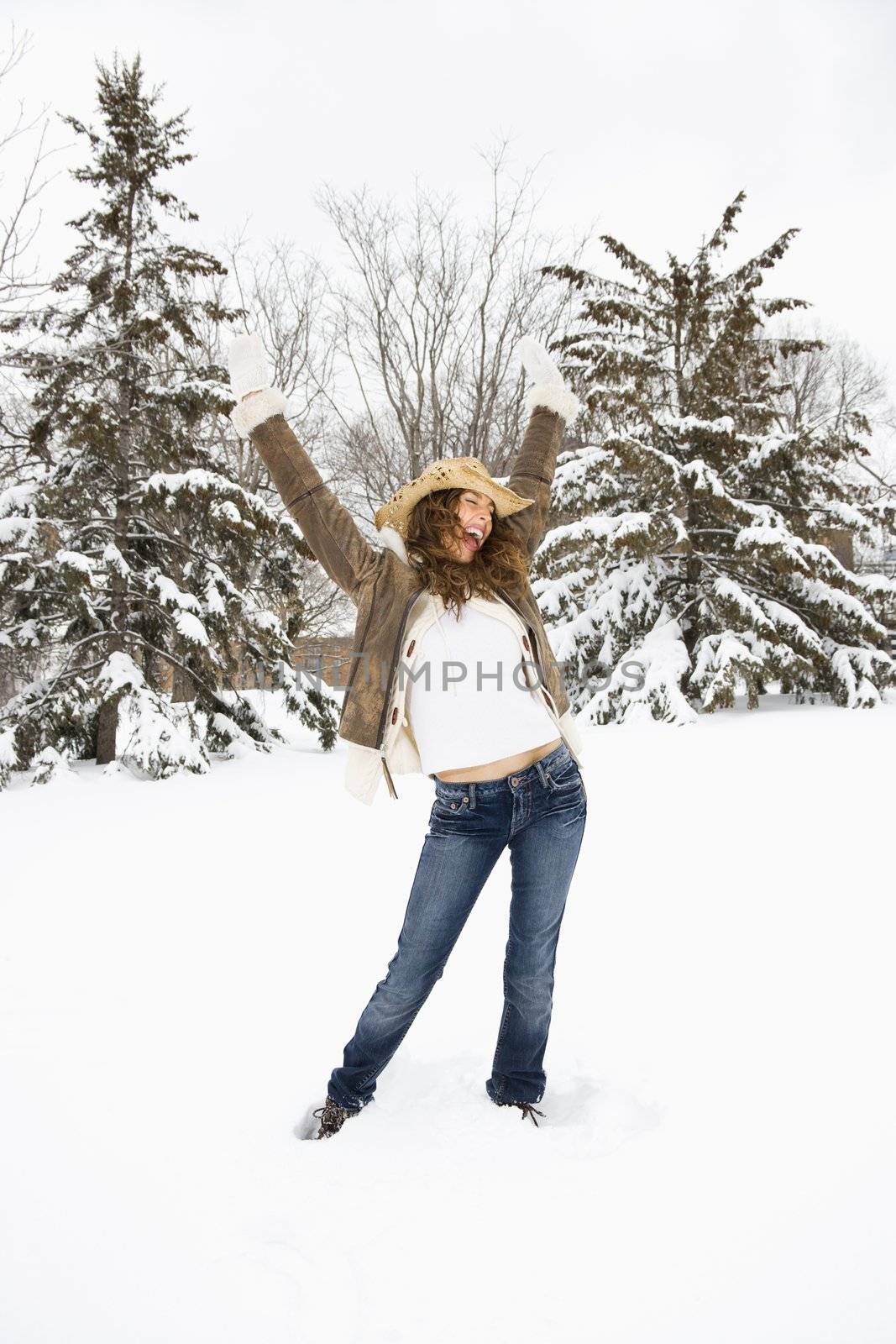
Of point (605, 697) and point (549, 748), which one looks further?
point (605, 697)

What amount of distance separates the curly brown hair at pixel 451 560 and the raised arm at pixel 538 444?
17 centimetres

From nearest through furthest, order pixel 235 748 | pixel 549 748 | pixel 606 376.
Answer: pixel 549 748 < pixel 235 748 < pixel 606 376

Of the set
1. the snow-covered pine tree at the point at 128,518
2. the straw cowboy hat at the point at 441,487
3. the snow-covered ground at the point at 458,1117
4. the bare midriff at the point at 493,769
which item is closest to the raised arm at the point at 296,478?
the straw cowboy hat at the point at 441,487

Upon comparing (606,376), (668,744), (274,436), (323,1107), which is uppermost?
(606,376)

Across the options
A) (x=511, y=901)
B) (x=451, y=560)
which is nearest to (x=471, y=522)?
(x=451, y=560)

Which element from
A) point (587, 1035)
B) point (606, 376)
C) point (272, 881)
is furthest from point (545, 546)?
point (587, 1035)

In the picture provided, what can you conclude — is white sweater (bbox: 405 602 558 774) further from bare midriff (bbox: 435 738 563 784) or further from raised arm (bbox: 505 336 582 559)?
raised arm (bbox: 505 336 582 559)

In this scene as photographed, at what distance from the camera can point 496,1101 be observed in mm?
2316

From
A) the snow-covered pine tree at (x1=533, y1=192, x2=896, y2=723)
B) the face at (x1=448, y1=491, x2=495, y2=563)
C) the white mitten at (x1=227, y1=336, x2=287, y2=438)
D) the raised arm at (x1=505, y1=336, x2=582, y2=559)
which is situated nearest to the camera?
the face at (x1=448, y1=491, x2=495, y2=563)

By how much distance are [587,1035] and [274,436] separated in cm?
217

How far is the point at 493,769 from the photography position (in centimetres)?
212

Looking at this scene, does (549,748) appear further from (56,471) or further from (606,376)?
(606,376)

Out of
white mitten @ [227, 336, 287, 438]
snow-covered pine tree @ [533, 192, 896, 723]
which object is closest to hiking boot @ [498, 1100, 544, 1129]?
white mitten @ [227, 336, 287, 438]

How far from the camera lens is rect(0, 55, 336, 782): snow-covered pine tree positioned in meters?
7.70
